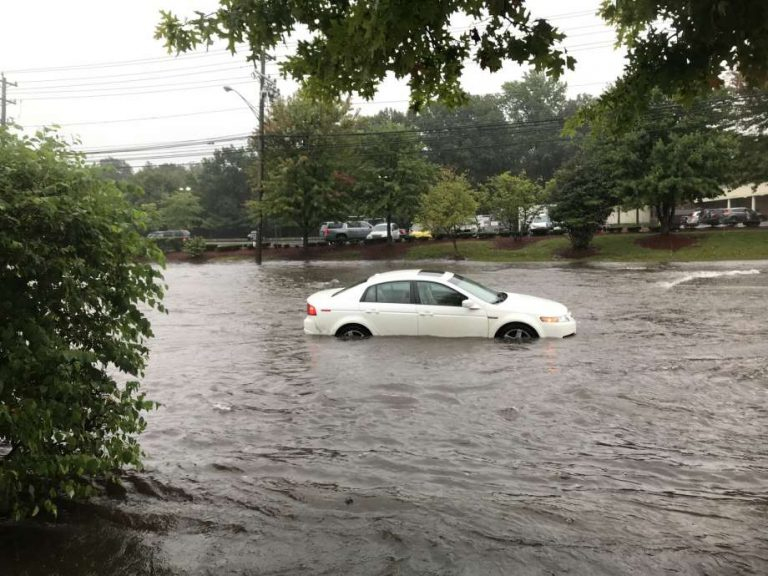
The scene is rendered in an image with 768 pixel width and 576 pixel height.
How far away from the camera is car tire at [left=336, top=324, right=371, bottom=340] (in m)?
11.1

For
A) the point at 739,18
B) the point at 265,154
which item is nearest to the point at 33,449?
the point at 739,18

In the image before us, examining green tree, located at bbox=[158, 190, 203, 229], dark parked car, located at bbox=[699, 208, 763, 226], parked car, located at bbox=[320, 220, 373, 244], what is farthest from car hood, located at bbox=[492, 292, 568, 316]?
green tree, located at bbox=[158, 190, 203, 229]

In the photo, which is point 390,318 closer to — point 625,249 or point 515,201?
point 625,249

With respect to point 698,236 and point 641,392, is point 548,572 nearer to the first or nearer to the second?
point 641,392

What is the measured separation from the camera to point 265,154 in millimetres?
44156

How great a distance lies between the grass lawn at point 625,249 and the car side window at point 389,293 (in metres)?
24.9

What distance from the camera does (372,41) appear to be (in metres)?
3.66

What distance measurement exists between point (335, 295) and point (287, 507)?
706cm

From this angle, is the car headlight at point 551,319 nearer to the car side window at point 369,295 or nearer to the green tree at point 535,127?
→ the car side window at point 369,295

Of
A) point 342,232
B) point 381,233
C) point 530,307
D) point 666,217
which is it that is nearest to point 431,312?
point 530,307

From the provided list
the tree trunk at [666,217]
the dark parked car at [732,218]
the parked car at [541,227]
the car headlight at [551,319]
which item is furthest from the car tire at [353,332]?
the dark parked car at [732,218]

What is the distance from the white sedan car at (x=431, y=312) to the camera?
1038 centimetres

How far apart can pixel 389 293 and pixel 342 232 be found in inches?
1502

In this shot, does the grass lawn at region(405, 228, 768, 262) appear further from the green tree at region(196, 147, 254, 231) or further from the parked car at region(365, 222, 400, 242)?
the green tree at region(196, 147, 254, 231)
